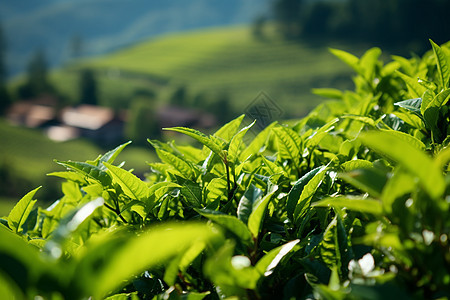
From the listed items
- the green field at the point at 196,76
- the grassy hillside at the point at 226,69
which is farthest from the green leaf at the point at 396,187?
the grassy hillside at the point at 226,69

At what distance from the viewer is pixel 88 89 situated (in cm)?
5512

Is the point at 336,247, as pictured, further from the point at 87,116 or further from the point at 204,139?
the point at 87,116

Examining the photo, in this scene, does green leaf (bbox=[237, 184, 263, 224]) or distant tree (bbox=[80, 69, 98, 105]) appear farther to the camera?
distant tree (bbox=[80, 69, 98, 105])

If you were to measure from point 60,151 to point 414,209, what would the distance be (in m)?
48.8

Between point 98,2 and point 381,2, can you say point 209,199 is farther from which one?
point 98,2

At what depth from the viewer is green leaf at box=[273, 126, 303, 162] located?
112cm

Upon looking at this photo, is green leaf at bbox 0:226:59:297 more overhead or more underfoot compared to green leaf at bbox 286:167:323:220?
more overhead

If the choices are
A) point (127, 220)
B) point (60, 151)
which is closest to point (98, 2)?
point (60, 151)

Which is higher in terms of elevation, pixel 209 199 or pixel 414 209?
pixel 414 209

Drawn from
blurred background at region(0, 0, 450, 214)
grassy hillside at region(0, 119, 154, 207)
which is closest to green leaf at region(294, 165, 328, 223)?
blurred background at region(0, 0, 450, 214)

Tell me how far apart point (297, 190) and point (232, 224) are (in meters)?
0.27

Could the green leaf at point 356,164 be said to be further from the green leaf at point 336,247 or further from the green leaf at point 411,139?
the green leaf at point 336,247

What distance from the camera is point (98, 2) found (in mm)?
169125

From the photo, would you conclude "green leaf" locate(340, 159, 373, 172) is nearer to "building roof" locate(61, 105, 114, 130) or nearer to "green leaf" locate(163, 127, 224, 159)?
"green leaf" locate(163, 127, 224, 159)
